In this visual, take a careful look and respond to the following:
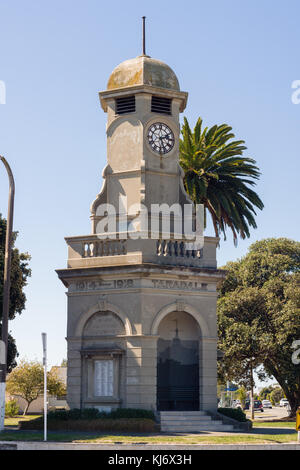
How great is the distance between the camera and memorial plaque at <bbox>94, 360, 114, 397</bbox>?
108ft

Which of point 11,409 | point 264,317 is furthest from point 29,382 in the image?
point 264,317

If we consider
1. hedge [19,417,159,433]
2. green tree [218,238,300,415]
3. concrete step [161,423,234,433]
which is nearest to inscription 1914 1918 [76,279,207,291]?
hedge [19,417,159,433]

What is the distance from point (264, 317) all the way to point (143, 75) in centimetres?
2387

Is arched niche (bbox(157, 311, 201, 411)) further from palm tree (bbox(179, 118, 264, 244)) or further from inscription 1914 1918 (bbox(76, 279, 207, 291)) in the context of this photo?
palm tree (bbox(179, 118, 264, 244))

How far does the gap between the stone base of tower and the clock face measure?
7257 mm

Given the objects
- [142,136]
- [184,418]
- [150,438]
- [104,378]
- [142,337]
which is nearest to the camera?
[150,438]

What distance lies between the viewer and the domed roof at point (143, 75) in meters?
37.5

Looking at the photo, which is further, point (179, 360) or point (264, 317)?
point (264, 317)

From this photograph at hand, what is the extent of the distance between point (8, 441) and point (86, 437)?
9.17 feet

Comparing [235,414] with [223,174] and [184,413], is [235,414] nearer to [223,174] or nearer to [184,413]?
[184,413]

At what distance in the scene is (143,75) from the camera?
37.4 metres

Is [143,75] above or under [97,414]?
above

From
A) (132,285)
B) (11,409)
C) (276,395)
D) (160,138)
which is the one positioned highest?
(160,138)
